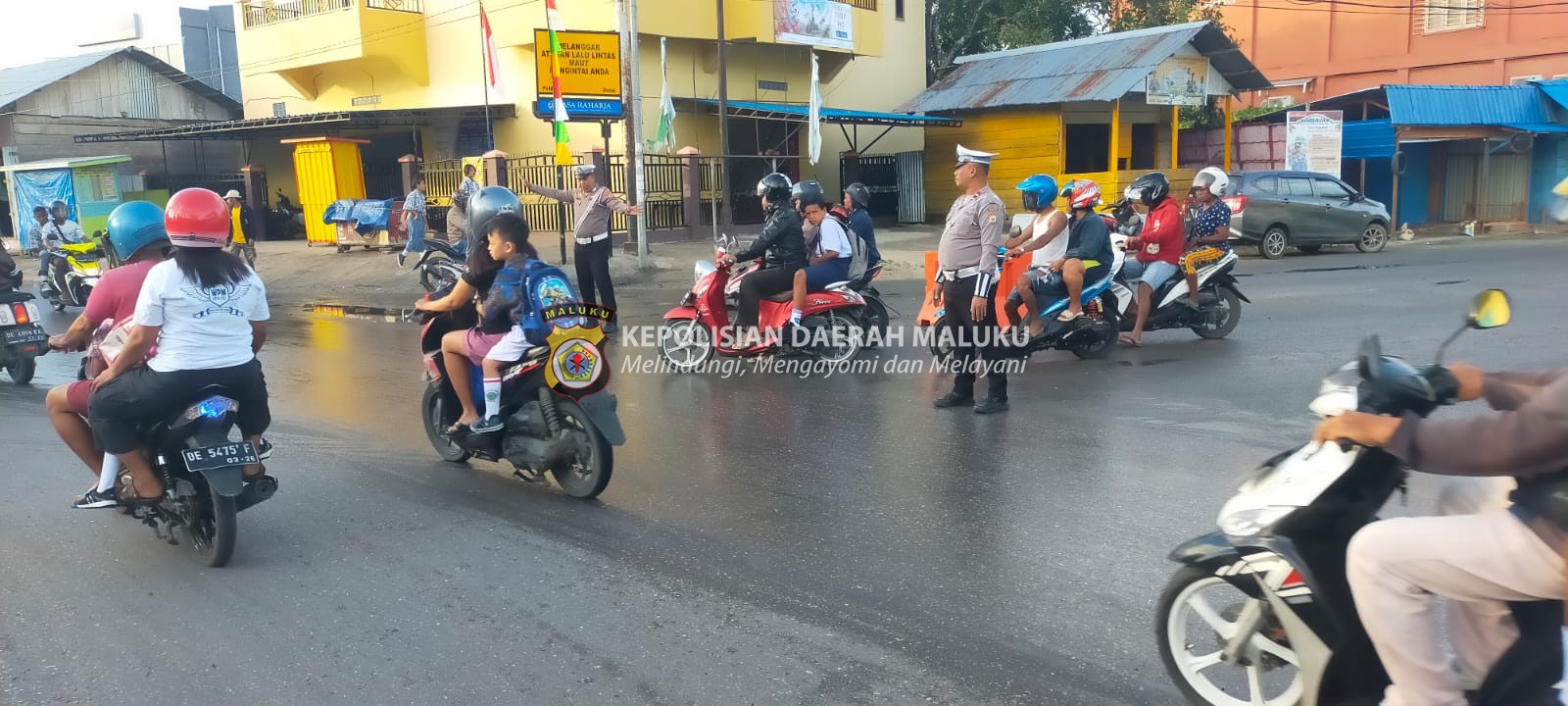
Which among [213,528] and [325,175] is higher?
[325,175]

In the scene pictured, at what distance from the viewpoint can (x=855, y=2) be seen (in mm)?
25422

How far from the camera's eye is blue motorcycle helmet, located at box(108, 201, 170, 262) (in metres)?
4.69

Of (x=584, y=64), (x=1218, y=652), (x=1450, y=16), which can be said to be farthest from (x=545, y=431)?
(x=1450, y=16)

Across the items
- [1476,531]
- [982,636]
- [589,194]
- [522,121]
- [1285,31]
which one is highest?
[1285,31]

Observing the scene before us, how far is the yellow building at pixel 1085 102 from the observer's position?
22.4 metres

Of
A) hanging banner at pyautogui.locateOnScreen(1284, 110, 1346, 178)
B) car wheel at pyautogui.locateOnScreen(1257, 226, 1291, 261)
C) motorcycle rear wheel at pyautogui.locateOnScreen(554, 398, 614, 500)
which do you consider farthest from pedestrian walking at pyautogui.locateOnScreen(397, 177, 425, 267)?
hanging banner at pyautogui.locateOnScreen(1284, 110, 1346, 178)

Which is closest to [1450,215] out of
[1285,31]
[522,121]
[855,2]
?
[1285,31]

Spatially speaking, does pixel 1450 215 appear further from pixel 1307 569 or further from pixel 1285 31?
pixel 1307 569

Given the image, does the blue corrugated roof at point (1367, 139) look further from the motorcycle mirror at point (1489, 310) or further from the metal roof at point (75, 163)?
the metal roof at point (75, 163)

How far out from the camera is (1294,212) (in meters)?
18.8

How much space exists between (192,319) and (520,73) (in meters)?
18.9

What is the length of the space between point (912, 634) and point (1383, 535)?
160cm

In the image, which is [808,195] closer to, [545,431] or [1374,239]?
[545,431]

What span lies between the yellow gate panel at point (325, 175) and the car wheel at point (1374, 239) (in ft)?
64.5
